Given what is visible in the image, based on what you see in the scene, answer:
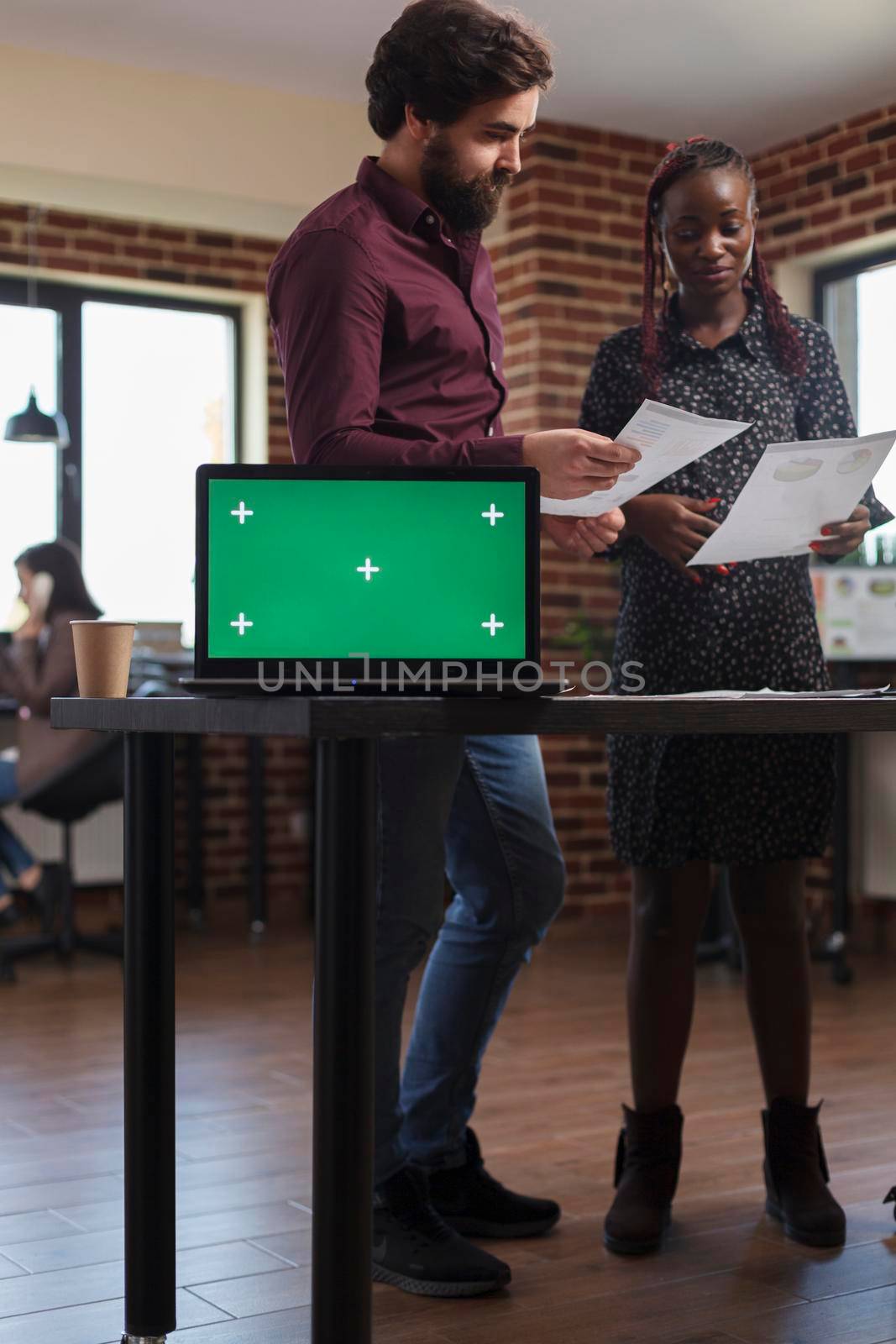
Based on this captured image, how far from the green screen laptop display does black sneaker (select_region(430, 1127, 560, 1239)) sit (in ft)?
3.07

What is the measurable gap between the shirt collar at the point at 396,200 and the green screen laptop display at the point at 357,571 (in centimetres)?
56

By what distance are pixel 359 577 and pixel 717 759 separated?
33.4 inches

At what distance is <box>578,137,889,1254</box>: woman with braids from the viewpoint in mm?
2006

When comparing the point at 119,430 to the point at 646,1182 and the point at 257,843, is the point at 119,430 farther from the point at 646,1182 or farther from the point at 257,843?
the point at 646,1182

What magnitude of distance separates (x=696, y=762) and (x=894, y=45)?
3464mm

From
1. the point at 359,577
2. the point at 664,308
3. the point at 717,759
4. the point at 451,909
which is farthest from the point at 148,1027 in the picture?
the point at 664,308

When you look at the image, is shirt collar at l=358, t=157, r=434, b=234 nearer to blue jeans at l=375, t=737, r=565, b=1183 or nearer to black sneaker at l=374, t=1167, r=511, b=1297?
blue jeans at l=375, t=737, r=565, b=1183

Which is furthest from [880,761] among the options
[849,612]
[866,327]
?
[866,327]

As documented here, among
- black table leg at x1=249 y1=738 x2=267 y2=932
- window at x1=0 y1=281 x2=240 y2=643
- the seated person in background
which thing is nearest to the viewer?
the seated person in background

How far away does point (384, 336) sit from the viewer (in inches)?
69.1

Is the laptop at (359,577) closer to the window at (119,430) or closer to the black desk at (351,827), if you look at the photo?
the black desk at (351,827)

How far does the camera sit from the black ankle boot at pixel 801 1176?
6.50ft

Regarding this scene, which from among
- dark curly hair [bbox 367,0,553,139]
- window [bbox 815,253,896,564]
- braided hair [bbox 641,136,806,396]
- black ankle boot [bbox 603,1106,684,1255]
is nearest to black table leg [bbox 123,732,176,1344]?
black ankle boot [bbox 603,1106,684,1255]

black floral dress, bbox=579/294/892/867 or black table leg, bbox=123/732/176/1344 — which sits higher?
black floral dress, bbox=579/294/892/867
